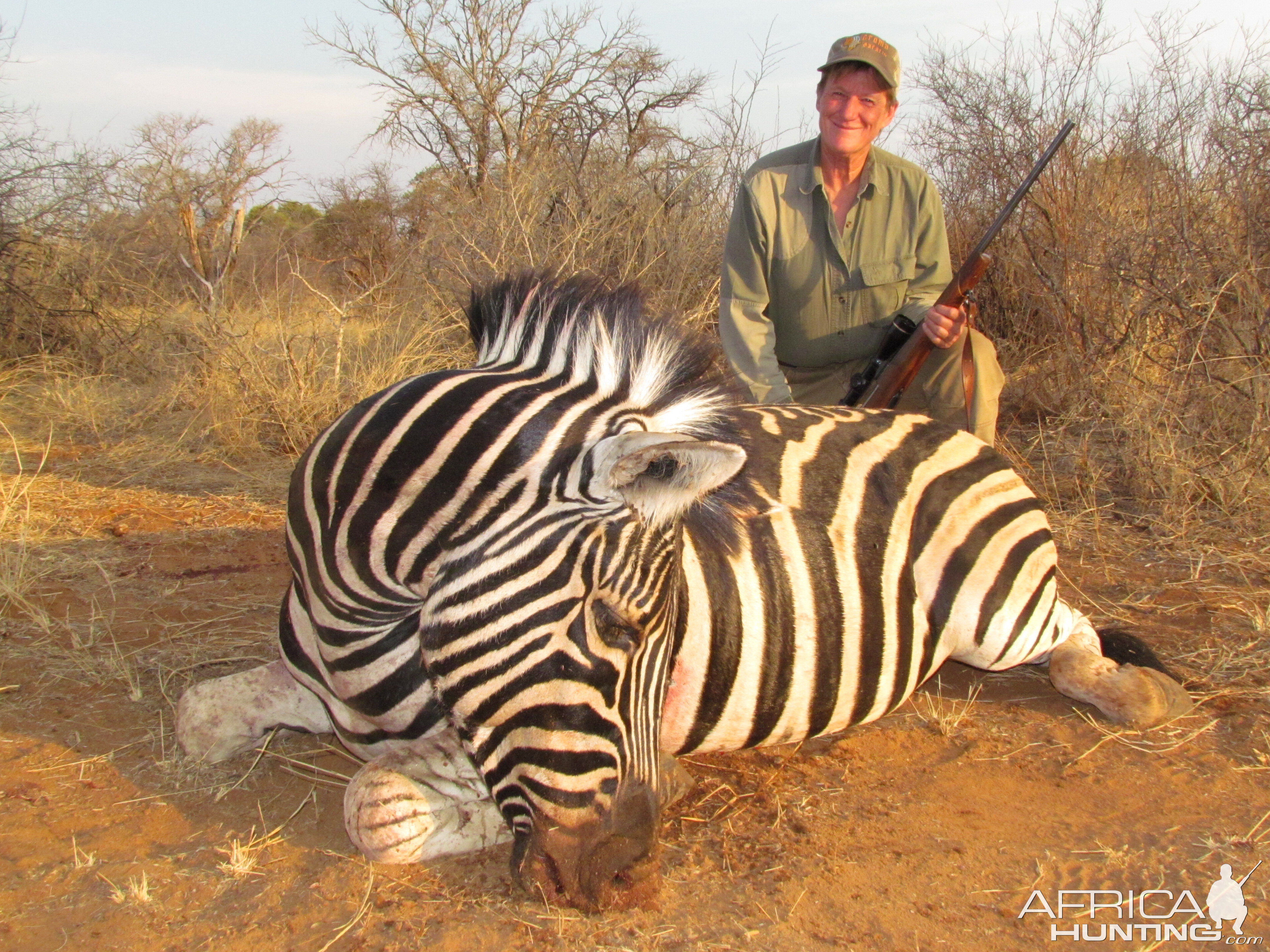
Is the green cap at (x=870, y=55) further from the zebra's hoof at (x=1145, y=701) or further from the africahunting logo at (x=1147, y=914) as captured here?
the africahunting logo at (x=1147, y=914)

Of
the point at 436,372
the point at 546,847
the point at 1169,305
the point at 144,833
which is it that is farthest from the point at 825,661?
the point at 1169,305

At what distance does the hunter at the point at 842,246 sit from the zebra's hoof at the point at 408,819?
2462 millimetres

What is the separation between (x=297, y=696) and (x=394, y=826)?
68cm

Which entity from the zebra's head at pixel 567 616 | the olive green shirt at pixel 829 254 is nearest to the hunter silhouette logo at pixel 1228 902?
the zebra's head at pixel 567 616

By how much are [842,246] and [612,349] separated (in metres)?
2.60

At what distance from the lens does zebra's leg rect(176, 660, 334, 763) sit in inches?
99.0

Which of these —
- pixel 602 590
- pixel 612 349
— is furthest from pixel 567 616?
pixel 612 349

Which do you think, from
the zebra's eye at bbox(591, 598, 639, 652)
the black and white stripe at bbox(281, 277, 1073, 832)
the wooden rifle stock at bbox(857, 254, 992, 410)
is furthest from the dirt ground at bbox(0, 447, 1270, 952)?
the wooden rifle stock at bbox(857, 254, 992, 410)

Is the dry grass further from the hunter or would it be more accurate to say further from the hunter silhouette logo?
the hunter

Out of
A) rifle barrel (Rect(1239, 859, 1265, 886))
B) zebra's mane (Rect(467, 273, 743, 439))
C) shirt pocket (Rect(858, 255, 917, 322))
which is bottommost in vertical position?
rifle barrel (Rect(1239, 859, 1265, 886))

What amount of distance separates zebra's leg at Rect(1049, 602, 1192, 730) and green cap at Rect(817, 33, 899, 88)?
2.41 metres

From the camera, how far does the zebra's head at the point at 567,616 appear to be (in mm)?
1612

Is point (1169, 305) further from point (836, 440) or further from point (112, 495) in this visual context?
point (112, 495)

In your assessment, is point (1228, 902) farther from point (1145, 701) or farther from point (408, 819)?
point (408, 819)
